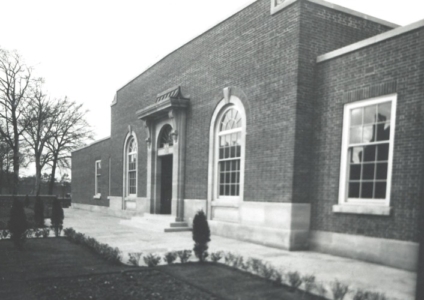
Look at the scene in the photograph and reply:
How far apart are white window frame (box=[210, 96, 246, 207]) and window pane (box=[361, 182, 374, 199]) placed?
389 cm

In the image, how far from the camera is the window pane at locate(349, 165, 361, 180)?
822cm

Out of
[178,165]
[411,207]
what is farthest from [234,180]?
[411,207]

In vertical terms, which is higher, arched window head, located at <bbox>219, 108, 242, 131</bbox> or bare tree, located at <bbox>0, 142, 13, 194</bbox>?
arched window head, located at <bbox>219, 108, 242, 131</bbox>

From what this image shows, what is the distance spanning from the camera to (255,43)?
1062 cm

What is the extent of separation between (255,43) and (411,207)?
659 cm

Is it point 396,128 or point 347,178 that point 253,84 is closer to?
point 347,178

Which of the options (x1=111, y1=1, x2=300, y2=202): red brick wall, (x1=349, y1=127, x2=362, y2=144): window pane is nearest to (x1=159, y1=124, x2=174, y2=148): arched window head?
(x1=111, y1=1, x2=300, y2=202): red brick wall

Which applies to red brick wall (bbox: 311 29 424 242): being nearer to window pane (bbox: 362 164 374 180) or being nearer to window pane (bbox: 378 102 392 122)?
window pane (bbox: 378 102 392 122)

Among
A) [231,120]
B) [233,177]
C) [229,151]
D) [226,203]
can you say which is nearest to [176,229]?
[226,203]

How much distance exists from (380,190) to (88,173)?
24.4 m

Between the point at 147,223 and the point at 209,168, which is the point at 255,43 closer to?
the point at 209,168

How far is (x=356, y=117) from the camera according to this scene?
8.34m

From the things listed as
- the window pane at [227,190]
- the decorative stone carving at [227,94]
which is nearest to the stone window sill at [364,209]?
the window pane at [227,190]

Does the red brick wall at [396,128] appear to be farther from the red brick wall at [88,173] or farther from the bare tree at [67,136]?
the bare tree at [67,136]
